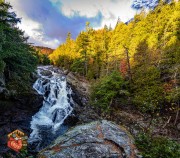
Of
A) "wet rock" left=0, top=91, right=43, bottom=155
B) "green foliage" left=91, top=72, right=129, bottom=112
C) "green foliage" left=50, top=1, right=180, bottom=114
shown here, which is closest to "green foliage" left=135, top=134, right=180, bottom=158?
"green foliage" left=50, top=1, right=180, bottom=114

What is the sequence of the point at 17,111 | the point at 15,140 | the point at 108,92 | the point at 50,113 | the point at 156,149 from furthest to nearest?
the point at 108,92, the point at 50,113, the point at 17,111, the point at 156,149, the point at 15,140

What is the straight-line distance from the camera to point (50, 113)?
1980cm

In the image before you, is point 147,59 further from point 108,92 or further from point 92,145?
point 92,145

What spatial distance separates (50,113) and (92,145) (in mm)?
13750

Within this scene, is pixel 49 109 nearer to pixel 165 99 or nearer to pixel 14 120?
pixel 14 120

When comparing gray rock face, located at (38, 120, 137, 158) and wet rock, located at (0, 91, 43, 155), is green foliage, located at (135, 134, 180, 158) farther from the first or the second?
wet rock, located at (0, 91, 43, 155)

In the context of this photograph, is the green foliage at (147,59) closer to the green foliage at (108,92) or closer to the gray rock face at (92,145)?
the green foliage at (108,92)

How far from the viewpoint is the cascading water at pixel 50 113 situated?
14891mm

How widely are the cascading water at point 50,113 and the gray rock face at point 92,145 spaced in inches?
281

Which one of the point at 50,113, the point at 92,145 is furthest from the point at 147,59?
the point at 92,145

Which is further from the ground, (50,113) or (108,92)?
(108,92)

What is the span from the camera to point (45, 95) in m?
22.4

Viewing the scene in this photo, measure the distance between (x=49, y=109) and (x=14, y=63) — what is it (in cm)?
647

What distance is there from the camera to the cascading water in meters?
14.9
